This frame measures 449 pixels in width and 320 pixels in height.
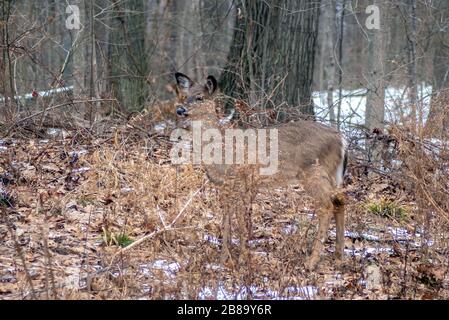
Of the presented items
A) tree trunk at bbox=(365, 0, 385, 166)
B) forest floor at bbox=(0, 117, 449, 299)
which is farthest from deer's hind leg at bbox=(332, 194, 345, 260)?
tree trunk at bbox=(365, 0, 385, 166)

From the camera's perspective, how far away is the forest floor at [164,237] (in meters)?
5.80

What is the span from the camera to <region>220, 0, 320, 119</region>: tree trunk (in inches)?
436

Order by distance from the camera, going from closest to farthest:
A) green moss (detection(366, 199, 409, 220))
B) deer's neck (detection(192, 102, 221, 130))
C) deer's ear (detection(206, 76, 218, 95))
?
deer's neck (detection(192, 102, 221, 130)) < green moss (detection(366, 199, 409, 220)) < deer's ear (detection(206, 76, 218, 95))

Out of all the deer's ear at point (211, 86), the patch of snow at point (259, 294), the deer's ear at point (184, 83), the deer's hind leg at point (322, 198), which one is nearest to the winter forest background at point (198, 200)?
the patch of snow at point (259, 294)

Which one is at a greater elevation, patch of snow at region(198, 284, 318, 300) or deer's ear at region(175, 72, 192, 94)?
deer's ear at region(175, 72, 192, 94)

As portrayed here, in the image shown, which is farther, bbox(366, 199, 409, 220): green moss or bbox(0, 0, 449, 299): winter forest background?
bbox(366, 199, 409, 220): green moss

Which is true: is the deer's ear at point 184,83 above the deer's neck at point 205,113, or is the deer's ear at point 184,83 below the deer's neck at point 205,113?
above

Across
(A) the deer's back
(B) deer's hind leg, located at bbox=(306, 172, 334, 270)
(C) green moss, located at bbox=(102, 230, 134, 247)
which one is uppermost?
(A) the deer's back

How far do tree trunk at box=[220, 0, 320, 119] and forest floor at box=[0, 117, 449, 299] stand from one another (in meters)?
2.28

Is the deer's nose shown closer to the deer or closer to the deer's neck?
the deer's neck

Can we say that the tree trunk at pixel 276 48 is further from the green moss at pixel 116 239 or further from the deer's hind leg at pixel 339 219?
the green moss at pixel 116 239

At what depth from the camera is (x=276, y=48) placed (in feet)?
36.8

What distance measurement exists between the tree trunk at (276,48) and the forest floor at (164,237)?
2277mm

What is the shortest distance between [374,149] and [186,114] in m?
2.86
